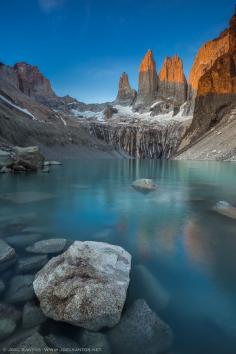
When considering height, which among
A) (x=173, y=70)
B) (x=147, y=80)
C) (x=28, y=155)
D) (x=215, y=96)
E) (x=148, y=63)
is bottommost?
(x=28, y=155)

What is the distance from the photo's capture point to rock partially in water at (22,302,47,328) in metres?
4.35

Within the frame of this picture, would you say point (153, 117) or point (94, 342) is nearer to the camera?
point (94, 342)

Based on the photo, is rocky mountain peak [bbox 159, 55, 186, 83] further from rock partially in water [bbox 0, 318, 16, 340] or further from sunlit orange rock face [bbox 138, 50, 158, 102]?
rock partially in water [bbox 0, 318, 16, 340]

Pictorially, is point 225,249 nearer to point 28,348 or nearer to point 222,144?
point 28,348

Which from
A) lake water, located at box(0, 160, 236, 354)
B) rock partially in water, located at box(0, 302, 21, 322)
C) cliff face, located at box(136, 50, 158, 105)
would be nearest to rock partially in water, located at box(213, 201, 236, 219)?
lake water, located at box(0, 160, 236, 354)

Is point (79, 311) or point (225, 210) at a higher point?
point (79, 311)

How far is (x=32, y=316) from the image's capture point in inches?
177

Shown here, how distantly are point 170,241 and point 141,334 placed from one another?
4571 mm

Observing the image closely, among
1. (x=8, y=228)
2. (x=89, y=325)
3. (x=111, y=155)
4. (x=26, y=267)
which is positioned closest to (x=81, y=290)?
(x=89, y=325)

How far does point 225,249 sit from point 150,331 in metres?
4.38

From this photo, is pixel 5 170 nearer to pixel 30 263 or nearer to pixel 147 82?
pixel 30 263

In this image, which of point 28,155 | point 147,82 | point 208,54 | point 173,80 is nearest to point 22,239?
point 28,155

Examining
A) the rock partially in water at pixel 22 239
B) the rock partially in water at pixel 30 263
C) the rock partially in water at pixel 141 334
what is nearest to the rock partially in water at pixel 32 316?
the rock partially in water at pixel 141 334

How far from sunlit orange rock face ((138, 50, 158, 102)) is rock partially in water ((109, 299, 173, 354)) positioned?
7622 inches
